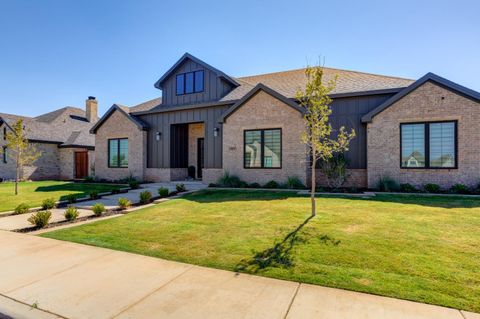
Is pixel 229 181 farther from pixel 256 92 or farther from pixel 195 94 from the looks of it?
pixel 195 94

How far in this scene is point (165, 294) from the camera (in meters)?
3.47

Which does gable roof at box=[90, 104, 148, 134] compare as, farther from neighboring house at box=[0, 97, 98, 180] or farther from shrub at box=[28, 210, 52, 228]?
shrub at box=[28, 210, 52, 228]

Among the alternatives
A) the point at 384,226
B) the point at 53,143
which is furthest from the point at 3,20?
the point at 384,226

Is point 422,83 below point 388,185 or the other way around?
the other way around

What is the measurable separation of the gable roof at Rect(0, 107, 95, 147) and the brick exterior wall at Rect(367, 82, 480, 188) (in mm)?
23544

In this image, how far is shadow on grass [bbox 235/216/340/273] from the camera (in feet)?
13.9

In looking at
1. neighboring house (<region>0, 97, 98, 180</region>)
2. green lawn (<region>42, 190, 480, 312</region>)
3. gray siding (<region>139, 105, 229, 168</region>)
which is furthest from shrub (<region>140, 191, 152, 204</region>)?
neighboring house (<region>0, 97, 98, 180</region>)

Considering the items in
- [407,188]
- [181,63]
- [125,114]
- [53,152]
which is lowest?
[407,188]

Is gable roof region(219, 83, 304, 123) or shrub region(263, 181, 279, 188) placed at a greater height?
gable roof region(219, 83, 304, 123)

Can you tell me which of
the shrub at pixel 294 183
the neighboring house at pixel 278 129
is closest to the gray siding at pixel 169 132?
the neighboring house at pixel 278 129

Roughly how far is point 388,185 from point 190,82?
45.1 feet

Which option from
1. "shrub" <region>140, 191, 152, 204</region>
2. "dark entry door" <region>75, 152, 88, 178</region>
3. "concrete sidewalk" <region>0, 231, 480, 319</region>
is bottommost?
"concrete sidewalk" <region>0, 231, 480, 319</region>

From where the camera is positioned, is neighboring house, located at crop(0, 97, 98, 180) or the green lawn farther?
neighboring house, located at crop(0, 97, 98, 180)

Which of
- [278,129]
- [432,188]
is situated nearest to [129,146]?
[278,129]
